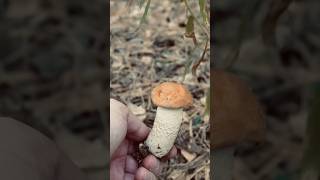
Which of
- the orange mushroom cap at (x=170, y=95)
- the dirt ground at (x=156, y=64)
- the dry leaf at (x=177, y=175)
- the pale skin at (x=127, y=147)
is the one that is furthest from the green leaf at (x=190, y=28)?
the dry leaf at (x=177, y=175)

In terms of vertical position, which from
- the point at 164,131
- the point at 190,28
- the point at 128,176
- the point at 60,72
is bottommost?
the point at 128,176

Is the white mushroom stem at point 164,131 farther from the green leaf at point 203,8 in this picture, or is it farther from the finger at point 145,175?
the green leaf at point 203,8

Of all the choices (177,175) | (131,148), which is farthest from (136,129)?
(177,175)

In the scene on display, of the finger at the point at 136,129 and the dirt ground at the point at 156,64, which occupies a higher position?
the dirt ground at the point at 156,64

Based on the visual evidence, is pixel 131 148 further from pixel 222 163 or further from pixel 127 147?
pixel 222 163

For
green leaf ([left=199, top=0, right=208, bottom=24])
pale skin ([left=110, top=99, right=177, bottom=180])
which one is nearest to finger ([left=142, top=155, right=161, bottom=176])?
pale skin ([left=110, top=99, right=177, bottom=180])

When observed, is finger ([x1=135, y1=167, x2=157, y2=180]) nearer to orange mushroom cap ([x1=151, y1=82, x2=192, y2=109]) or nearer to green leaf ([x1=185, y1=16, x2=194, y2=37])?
orange mushroom cap ([x1=151, y1=82, x2=192, y2=109])

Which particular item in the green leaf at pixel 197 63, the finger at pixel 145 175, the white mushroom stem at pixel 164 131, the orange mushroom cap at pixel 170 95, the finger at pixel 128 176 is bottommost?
the finger at pixel 128 176
